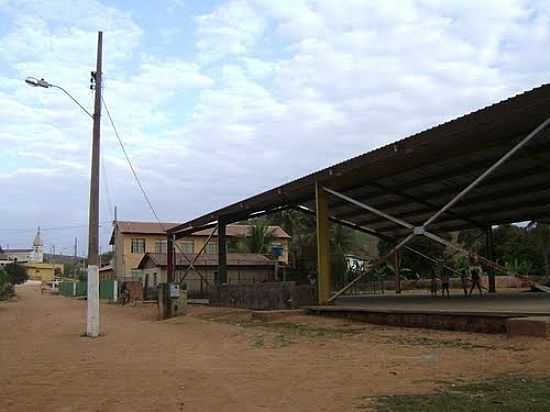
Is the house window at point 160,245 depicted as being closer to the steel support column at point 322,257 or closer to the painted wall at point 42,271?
the steel support column at point 322,257

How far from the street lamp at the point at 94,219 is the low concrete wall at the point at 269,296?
8244 mm

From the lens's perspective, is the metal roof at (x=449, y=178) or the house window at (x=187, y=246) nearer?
the metal roof at (x=449, y=178)

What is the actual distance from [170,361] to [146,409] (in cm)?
499

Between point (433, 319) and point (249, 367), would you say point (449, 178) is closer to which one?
point (433, 319)

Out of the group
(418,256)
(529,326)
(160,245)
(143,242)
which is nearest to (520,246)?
(418,256)

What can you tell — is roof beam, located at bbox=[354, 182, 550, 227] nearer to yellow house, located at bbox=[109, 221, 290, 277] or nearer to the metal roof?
the metal roof

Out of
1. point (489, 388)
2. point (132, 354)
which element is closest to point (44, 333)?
point (132, 354)

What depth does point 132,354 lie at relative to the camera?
47.3ft

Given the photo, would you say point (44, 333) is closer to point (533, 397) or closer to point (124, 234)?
point (533, 397)

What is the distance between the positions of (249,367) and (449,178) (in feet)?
53.4

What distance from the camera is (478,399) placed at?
7754 millimetres

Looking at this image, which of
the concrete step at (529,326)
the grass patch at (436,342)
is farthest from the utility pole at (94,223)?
the concrete step at (529,326)

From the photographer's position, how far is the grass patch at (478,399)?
23.7 feet

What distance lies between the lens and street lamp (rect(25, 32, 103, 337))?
19.6 meters
